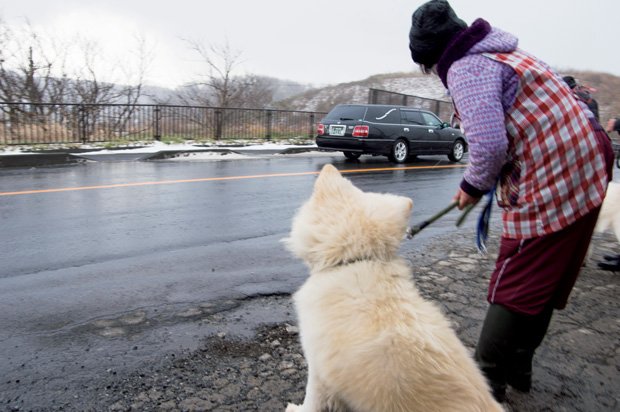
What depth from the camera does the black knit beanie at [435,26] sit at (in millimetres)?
2064

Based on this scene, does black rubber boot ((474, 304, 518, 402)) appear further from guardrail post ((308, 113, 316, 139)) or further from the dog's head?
guardrail post ((308, 113, 316, 139))

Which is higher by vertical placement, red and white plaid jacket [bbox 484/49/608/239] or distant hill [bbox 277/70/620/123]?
distant hill [bbox 277/70/620/123]

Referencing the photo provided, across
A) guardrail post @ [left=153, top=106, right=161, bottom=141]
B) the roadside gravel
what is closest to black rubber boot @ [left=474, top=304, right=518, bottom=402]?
the roadside gravel

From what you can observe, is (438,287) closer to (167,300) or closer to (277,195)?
(167,300)

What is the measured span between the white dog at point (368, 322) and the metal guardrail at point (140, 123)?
49.5 ft

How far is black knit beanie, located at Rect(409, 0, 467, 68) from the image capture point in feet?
6.77

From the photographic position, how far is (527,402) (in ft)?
8.66

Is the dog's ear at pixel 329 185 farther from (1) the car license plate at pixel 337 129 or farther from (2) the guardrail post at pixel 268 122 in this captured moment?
(2) the guardrail post at pixel 268 122

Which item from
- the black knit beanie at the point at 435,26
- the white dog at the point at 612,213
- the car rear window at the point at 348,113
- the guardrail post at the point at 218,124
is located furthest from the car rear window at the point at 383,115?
the black knit beanie at the point at 435,26

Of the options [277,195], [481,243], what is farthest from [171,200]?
[481,243]

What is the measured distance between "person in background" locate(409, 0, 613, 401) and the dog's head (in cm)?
47

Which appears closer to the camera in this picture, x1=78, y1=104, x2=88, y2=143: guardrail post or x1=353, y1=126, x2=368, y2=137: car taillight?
x1=353, y1=126, x2=368, y2=137: car taillight

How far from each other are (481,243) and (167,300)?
2552 millimetres

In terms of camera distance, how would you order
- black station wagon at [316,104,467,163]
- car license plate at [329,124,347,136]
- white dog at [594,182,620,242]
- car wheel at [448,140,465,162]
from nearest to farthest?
white dog at [594,182,620,242] → black station wagon at [316,104,467,163] → car license plate at [329,124,347,136] → car wheel at [448,140,465,162]
